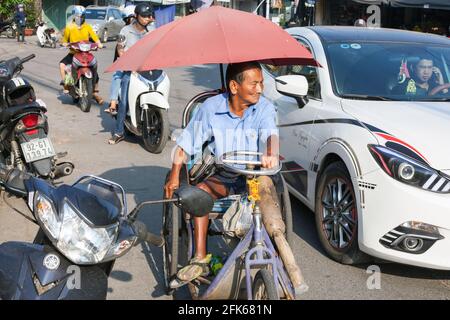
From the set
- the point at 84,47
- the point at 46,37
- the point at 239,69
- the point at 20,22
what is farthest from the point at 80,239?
the point at 20,22

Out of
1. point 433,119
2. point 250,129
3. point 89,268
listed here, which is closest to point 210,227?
point 250,129

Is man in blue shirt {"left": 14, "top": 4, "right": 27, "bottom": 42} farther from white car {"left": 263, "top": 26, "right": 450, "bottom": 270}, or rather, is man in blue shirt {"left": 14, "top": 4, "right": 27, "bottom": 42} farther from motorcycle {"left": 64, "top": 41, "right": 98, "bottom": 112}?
white car {"left": 263, "top": 26, "right": 450, "bottom": 270}

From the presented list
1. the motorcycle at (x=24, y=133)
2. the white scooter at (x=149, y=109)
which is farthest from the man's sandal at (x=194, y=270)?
the white scooter at (x=149, y=109)

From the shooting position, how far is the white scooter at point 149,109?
24.8ft

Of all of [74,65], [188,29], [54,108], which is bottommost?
[54,108]

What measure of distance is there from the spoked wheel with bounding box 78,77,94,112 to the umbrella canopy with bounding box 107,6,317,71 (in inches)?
271

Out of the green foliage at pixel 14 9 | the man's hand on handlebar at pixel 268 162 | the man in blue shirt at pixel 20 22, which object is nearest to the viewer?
the man's hand on handlebar at pixel 268 162

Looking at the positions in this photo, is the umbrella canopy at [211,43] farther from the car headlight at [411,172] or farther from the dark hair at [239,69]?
the car headlight at [411,172]

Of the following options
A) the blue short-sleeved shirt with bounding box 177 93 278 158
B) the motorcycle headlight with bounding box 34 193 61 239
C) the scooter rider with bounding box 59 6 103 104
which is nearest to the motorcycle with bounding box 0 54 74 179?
the blue short-sleeved shirt with bounding box 177 93 278 158

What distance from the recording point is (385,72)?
5008mm

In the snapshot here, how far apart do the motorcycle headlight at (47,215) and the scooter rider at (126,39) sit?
5585mm

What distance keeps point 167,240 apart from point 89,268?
1.17 m

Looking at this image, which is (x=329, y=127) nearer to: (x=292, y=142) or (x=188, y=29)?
(x=292, y=142)

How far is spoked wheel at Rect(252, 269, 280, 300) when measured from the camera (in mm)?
2773
